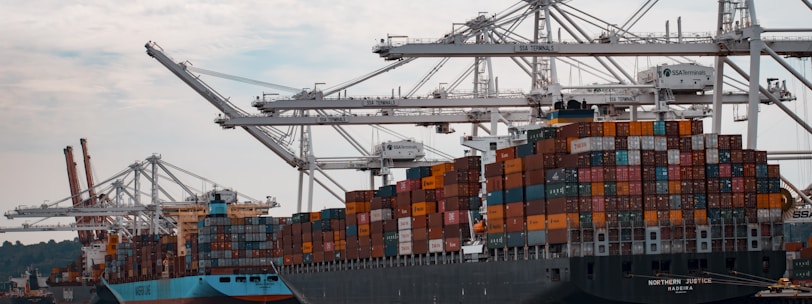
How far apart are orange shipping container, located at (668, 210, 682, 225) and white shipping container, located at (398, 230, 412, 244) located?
14.1 meters

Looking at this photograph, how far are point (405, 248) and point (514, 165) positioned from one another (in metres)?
10.4

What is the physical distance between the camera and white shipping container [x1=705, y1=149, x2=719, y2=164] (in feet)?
165

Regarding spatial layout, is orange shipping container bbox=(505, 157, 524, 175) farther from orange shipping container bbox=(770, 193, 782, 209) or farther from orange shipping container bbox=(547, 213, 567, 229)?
orange shipping container bbox=(770, 193, 782, 209)

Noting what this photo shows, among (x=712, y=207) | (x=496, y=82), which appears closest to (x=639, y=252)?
(x=712, y=207)

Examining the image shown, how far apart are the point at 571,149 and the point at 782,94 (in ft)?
65.5

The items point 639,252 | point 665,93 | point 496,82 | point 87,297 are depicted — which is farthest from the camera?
point 87,297

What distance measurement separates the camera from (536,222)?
167 ft

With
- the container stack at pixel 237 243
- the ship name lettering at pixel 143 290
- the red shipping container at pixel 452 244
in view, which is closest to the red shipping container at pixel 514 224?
the red shipping container at pixel 452 244

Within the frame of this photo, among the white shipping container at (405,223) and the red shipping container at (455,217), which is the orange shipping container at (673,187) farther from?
the white shipping container at (405,223)

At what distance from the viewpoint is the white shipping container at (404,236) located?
60.6 meters

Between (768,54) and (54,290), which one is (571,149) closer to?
(768,54)

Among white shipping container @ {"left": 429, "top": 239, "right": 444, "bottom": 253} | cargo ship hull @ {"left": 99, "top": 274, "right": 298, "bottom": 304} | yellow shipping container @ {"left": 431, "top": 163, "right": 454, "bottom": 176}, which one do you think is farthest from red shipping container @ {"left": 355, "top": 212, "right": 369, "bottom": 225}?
cargo ship hull @ {"left": 99, "top": 274, "right": 298, "bottom": 304}

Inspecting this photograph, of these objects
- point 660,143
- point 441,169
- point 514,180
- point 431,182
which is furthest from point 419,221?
point 660,143

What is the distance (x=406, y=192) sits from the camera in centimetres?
6072
